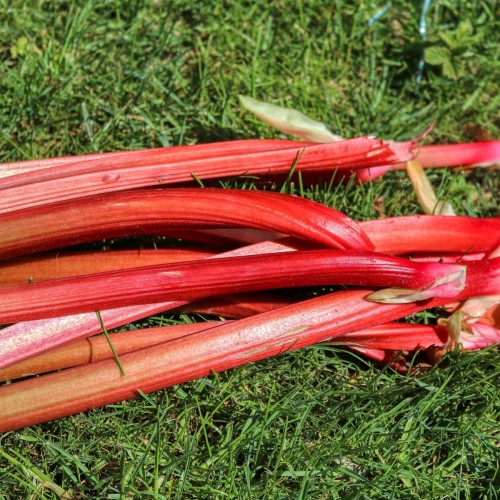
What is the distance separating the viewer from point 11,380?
2.78 meters

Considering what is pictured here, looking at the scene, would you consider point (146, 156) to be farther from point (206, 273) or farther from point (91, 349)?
point (91, 349)

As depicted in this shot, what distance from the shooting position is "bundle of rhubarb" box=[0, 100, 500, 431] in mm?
2570

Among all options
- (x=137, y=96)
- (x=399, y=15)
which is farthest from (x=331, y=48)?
→ (x=137, y=96)

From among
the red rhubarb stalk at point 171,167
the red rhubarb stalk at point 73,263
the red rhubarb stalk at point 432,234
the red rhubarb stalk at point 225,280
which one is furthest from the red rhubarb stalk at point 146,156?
the red rhubarb stalk at point 432,234

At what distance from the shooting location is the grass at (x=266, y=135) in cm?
256

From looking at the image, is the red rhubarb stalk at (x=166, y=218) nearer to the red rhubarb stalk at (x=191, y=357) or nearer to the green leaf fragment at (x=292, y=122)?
the red rhubarb stalk at (x=191, y=357)

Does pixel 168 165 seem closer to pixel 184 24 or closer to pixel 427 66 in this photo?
pixel 184 24

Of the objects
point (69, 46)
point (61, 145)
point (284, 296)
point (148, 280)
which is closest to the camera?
point (148, 280)

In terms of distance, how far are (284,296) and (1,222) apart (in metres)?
1.07

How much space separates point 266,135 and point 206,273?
113 centimetres

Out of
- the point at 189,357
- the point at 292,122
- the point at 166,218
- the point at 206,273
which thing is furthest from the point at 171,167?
the point at 189,357

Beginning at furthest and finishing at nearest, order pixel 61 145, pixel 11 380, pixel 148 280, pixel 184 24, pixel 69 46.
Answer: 1. pixel 184 24
2. pixel 69 46
3. pixel 61 145
4. pixel 11 380
5. pixel 148 280

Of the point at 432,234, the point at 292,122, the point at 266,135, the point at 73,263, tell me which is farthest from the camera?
the point at 266,135

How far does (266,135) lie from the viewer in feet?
11.7
